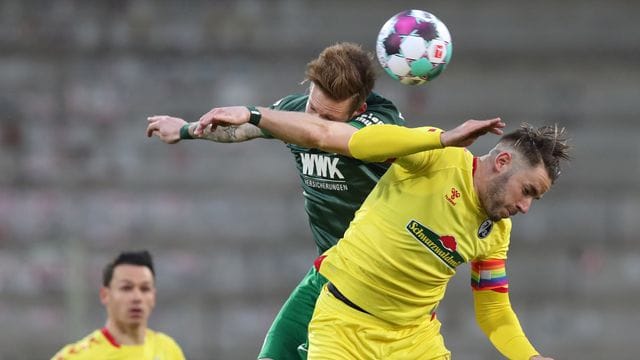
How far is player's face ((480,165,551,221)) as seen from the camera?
14.1ft

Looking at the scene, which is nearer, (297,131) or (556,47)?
(297,131)

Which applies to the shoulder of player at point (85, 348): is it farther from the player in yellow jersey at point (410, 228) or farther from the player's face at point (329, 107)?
the player's face at point (329, 107)

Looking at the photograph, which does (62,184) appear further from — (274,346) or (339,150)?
(339,150)

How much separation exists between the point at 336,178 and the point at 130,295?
249 cm

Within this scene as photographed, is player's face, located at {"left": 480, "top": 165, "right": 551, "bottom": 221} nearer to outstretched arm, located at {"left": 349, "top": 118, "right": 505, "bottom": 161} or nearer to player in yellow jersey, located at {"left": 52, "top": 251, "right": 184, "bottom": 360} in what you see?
outstretched arm, located at {"left": 349, "top": 118, "right": 505, "bottom": 161}

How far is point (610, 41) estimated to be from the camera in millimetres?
14469

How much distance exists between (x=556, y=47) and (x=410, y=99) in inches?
84.3

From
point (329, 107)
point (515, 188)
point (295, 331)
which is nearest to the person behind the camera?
point (515, 188)

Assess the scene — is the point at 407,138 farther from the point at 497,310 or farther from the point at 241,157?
the point at 241,157

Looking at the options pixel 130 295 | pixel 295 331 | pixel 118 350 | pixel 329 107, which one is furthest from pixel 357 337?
pixel 118 350

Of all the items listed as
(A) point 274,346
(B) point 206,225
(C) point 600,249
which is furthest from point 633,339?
(A) point 274,346

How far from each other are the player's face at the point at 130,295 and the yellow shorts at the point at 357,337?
258 cm

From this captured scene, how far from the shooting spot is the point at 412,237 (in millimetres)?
4457

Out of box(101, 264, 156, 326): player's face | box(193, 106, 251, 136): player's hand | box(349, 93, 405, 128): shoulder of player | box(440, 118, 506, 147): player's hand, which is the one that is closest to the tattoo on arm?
box(349, 93, 405, 128): shoulder of player
